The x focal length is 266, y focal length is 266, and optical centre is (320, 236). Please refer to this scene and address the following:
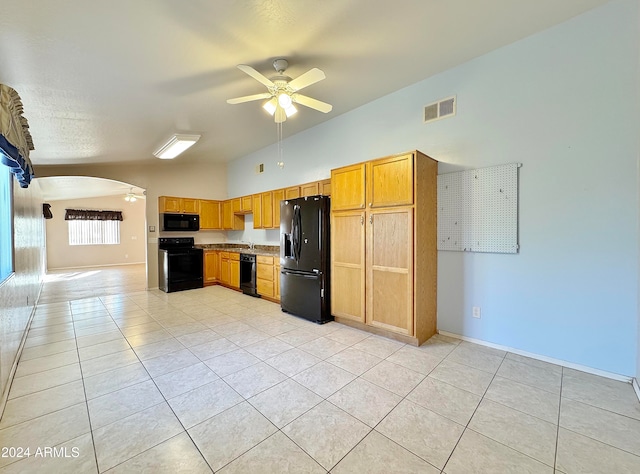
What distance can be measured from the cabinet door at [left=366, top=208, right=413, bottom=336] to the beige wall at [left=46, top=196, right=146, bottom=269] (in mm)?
9666

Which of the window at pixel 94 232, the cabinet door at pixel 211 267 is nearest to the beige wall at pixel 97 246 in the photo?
the window at pixel 94 232

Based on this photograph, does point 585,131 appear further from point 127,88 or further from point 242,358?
point 127,88

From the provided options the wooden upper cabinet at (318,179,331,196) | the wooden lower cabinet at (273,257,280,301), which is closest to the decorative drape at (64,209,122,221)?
the wooden lower cabinet at (273,257,280,301)

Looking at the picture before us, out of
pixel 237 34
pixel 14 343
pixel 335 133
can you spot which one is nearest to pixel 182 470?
pixel 14 343

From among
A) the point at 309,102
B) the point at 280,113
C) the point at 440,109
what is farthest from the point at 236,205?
the point at 440,109

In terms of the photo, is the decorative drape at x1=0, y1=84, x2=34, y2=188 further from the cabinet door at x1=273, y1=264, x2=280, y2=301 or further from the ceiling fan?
the cabinet door at x1=273, y1=264, x2=280, y2=301

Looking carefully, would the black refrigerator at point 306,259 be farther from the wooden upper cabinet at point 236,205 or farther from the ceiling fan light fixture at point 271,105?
the wooden upper cabinet at point 236,205

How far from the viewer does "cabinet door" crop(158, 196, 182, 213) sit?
5.98 m

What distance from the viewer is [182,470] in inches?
54.4

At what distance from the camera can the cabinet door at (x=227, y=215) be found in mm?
6641

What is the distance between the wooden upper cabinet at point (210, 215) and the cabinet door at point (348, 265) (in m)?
4.23

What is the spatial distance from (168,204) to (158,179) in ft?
2.04

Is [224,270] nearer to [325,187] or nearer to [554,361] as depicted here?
[325,187]

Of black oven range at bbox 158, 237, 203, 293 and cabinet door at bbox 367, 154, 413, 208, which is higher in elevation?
cabinet door at bbox 367, 154, 413, 208
